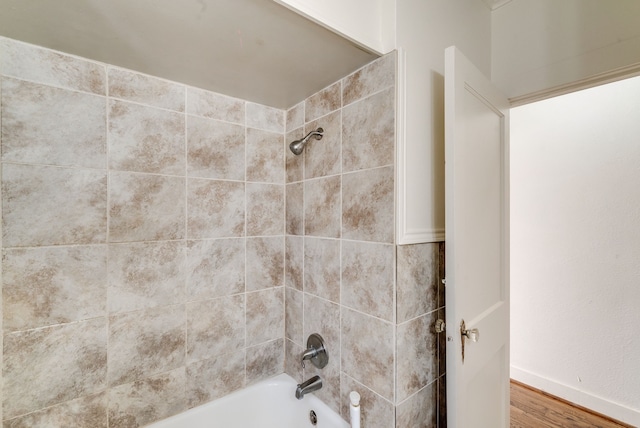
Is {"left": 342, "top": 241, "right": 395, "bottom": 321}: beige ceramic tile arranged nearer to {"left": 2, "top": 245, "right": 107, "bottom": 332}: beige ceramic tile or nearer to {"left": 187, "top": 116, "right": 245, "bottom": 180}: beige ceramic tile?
{"left": 187, "top": 116, "right": 245, "bottom": 180}: beige ceramic tile

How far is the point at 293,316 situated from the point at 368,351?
559 mm

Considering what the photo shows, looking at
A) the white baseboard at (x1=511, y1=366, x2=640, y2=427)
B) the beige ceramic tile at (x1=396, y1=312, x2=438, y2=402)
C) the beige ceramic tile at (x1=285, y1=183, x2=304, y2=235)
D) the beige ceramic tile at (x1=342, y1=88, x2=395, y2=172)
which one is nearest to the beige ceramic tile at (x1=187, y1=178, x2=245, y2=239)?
the beige ceramic tile at (x1=285, y1=183, x2=304, y2=235)

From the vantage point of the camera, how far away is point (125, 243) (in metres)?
1.12

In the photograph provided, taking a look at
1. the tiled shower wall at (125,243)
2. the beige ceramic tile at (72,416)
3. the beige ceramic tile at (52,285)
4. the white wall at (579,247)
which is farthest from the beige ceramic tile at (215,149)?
the white wall at (579,247)

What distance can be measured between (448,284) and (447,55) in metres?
0.80

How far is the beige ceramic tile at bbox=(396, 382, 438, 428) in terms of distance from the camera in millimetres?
973

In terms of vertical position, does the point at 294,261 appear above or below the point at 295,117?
below

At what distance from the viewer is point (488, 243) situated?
1.19m

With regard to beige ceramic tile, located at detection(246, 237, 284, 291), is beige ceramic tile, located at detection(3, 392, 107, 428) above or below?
below

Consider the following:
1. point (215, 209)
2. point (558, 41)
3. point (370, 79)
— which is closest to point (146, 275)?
point (215, 209)

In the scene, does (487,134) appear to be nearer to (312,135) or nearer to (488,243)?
(488,243)

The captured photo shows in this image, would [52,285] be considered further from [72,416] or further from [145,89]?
[145,89]

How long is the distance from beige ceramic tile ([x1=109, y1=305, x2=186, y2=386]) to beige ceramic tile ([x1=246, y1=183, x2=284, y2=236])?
0.53m

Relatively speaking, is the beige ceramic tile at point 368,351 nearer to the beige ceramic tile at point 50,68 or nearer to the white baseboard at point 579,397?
the beige ceramic tile at point 50,68
